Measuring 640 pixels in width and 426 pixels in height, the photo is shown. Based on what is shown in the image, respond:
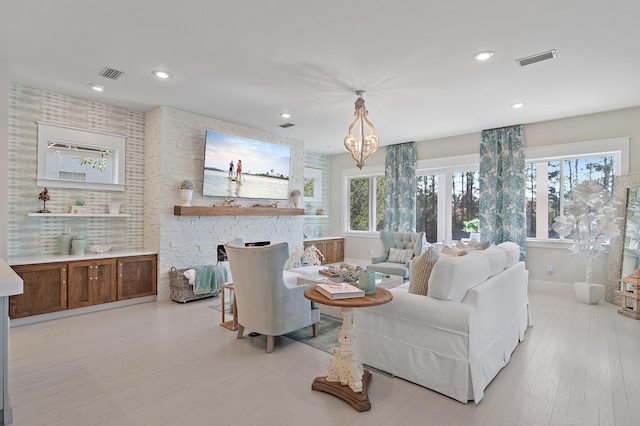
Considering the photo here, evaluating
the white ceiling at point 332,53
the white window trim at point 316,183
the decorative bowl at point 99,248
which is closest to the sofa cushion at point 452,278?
the white ceiling at point 332,53

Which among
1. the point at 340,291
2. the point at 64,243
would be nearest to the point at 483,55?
the point at 340,291

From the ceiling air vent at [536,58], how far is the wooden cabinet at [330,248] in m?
5.03

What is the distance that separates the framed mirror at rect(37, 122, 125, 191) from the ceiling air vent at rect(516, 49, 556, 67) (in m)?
5.09

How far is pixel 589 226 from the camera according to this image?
4.54 meters

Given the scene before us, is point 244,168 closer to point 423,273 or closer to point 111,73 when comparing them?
point 111,73

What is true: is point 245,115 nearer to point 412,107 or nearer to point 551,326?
point 412,107

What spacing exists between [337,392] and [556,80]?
3.96 metres

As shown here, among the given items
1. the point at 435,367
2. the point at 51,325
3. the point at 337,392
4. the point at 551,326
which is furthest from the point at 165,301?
the point at 551,326

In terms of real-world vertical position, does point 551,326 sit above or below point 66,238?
below

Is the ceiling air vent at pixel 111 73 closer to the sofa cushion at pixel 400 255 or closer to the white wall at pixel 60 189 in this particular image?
the white wall at pixel 60 189

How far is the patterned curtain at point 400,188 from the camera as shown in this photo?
6.80 metres

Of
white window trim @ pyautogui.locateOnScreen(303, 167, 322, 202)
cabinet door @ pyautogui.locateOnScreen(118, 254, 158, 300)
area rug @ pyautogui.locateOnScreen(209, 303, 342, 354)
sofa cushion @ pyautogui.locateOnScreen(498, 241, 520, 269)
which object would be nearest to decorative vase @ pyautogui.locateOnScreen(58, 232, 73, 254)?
cabinet door @ pyautogui.locateOnScreen(118, 254, 158, 300)

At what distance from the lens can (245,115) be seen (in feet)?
16.8

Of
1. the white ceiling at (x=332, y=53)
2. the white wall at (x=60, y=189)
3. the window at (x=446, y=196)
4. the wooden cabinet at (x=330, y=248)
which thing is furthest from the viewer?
the wooden cabinet at (x=330, y=248)
